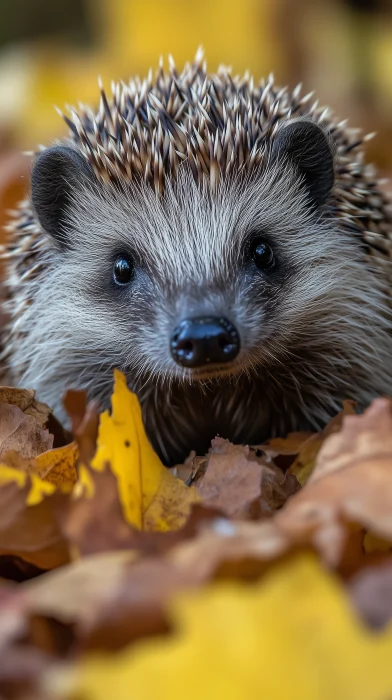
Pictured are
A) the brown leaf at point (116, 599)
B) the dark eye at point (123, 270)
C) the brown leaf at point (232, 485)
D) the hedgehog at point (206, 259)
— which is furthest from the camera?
the dark eye at point (123, 270)

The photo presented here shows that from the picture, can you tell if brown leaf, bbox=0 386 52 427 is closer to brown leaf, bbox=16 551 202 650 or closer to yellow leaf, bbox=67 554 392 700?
brown leaf, bbox=16 551 202 650

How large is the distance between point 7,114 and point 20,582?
4025 mm

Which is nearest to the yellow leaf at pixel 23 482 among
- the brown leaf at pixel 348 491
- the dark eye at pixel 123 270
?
the brown leaf at pixel 348 491

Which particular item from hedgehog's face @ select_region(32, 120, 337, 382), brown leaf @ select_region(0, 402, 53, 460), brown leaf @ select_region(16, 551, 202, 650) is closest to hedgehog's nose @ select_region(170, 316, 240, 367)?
hedgehog's face @ select_region(32, 120, 337, 382)

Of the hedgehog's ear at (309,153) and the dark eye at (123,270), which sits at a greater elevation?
the hedgehog's ear at (309,153)

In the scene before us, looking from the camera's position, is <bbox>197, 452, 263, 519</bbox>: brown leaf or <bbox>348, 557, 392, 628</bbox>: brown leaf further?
<bbox>197, 452, 263, 519</bbox>: brown leaf

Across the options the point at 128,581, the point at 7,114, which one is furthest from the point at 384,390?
the point at 7,114

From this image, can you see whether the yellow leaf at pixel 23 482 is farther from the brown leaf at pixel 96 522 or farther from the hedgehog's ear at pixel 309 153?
the hedgehog's ear at pixel 309 153

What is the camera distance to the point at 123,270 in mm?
1902

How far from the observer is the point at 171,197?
1.84m

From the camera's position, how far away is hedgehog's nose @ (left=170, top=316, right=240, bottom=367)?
156cm

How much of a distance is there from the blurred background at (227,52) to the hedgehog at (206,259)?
2864 mm

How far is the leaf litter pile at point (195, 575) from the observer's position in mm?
833

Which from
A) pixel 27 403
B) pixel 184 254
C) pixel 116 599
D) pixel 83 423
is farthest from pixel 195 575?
pixel 184 254
